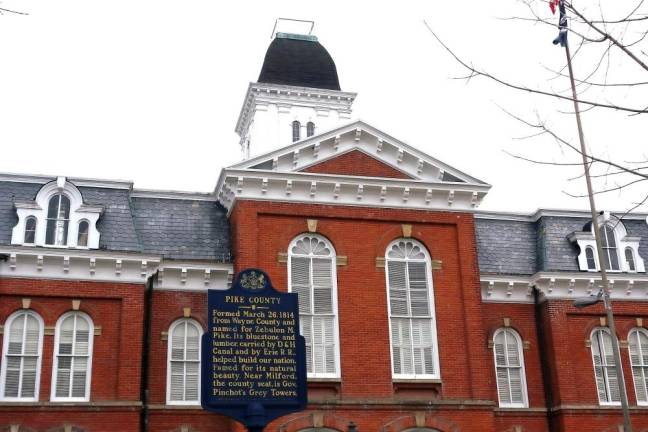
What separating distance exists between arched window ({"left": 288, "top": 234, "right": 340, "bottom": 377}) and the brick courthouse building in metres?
0.04

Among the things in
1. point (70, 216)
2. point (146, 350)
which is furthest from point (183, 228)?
point (146, 350)

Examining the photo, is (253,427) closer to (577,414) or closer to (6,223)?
(6,223)

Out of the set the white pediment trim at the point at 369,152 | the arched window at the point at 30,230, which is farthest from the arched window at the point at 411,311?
the arched window at the point at 30,230

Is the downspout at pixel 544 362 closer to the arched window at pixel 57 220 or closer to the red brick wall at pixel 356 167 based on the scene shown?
the red brick wall at pixel 356 167

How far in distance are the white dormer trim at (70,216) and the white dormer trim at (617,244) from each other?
595 inches

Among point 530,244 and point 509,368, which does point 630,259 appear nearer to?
point 530,244

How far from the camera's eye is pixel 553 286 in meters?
27.2

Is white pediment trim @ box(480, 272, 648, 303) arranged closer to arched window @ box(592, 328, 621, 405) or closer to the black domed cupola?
arched window @ box(592, 328, 621, 405)

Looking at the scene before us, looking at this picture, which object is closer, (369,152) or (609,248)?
(369,152)

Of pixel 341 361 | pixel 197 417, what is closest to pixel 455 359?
pixel 341 361

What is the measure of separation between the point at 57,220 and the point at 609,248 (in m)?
17.3

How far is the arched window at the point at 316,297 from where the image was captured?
23922mm

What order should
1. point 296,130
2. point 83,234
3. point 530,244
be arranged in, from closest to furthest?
point 83,234, point 530,244, point 296,130

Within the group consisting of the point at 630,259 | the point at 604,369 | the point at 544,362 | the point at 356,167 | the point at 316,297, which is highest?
the point at 356,167
